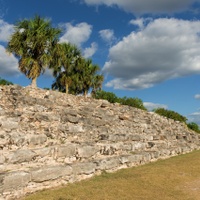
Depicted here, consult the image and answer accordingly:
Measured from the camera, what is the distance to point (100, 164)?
11609 mm

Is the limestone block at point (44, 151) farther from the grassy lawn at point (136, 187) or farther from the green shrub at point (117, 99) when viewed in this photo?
the green shrub at point (117, 99)

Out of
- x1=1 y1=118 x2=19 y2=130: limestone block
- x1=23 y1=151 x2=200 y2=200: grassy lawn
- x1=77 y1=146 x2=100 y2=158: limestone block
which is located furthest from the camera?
x1=77 y1=146 x2=100 y2=158: limestone block

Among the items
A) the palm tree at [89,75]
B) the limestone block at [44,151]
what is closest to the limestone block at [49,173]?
the limestone block at [44,151]

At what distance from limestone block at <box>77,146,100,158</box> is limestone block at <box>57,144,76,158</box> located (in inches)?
11.2

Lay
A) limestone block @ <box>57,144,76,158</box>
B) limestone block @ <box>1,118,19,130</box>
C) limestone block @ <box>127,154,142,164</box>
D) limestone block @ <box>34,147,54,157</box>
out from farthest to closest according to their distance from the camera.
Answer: limestone block @ <box>127,154,142,164</box>
limestone block @ <box>1,118,19,130</box>
limestone block @ <box>57,144,76,158</box>
limestone block @ <box>34,147,54,157</box>

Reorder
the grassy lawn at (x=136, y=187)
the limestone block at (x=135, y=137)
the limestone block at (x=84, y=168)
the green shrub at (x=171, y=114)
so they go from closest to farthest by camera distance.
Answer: the grassy lawn at (x=136, y=187)
the limestone block at (x=84, y=168)
the limestone block at (x=135, y=137)
the green shrub at (x=171, y=114)

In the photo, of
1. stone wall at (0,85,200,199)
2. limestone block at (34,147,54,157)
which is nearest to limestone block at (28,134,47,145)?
stone wall at (0,85,200,199)

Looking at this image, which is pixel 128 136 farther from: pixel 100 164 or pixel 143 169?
pixel 100 164

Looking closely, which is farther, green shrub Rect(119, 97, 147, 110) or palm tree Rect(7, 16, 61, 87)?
green shrub Rect(119, 97, 147, 110)

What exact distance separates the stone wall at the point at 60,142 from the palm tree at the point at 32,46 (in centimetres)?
484

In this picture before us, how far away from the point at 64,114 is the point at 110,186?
6791 mm

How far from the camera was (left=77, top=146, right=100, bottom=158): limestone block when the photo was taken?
11.6 metres

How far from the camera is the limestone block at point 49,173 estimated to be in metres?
8.70

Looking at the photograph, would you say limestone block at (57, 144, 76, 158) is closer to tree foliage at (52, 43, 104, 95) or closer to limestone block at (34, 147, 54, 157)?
limestone block at (34, 147, 54, 157)
